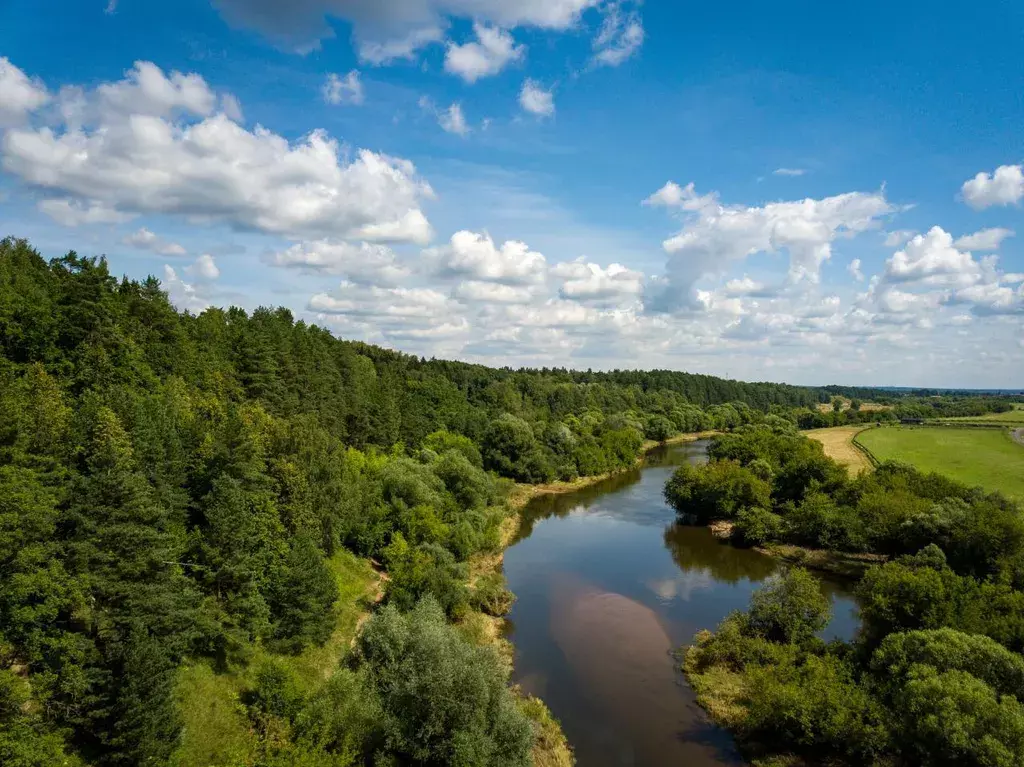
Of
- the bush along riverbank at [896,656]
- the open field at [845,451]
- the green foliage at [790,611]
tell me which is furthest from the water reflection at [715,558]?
the open field at [845,451]

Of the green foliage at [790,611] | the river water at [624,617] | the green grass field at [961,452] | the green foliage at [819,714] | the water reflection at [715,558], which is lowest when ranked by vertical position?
the river water at [624,617]

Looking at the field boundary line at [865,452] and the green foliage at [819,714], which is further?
the field boundary line at [865,452]

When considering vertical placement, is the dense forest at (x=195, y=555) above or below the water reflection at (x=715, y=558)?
above

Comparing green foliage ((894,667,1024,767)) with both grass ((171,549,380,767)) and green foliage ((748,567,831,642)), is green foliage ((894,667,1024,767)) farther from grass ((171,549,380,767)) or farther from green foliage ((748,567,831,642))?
grass ((171,549,380,767))

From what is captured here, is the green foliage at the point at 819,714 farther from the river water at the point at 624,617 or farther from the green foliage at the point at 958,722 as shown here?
the river water at the point at 624,617

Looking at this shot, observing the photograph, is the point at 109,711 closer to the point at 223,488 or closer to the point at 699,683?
the point at 223,488

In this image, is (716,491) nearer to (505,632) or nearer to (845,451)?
(505,632)

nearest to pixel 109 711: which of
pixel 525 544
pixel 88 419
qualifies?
pixel 88 419

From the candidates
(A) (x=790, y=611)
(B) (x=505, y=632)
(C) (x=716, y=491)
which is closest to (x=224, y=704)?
(B) (x=505, y=632)
